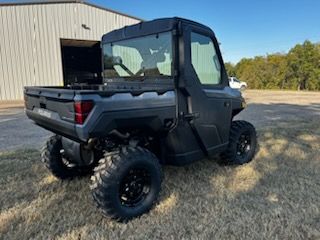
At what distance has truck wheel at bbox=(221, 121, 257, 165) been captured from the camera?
4397 mm

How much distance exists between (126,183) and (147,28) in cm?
185

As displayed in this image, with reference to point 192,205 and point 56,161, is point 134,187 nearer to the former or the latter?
point 192,205

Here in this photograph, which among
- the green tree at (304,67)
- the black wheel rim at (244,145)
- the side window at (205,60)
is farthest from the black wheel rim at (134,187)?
the green tree at (304,67)

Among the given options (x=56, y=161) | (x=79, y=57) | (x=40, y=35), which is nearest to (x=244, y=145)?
(x=56, y=161)

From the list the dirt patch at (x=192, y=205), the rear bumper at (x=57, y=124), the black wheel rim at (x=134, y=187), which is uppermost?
the rear bumper at (x=57, y=124)

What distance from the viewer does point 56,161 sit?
3945 millimetres

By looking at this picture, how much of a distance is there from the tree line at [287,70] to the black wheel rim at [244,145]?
29505 millimetres

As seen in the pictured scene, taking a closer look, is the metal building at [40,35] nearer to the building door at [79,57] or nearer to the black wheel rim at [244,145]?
the building door at [79,57]

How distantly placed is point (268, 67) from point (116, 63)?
35.6 metres

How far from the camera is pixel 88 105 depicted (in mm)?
2562

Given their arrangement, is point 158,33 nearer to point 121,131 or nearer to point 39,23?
point 121,131

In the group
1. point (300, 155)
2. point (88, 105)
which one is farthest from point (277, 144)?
point (88, 105)

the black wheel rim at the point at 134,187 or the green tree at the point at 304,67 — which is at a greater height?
the green tree at the point at 304,67

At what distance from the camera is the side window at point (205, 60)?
351 cm
